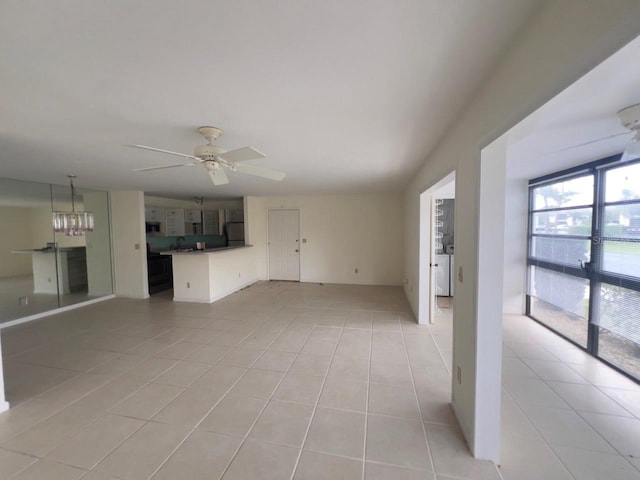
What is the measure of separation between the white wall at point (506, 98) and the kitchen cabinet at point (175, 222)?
275 inches

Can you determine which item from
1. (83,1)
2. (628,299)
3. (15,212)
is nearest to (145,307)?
(15,212)

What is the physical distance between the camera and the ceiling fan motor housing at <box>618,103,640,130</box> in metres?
1.52

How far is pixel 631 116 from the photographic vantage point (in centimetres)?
156

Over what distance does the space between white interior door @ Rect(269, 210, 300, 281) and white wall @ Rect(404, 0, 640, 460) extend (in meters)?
4.56

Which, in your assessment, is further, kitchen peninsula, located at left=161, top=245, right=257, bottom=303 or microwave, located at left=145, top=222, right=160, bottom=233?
microwave, located at left=145, top=222, right=160, bottom=233

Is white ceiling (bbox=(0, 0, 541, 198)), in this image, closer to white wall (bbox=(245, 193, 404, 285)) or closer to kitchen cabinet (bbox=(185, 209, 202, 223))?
white wall (bbox=(245, 193, 404, 285))

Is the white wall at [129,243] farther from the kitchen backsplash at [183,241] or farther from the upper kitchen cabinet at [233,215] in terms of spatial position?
the upper kitchen cabinet at [233,215]

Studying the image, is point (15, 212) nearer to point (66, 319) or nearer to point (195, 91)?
point (66, 319)

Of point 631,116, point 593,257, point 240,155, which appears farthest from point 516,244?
point 240,155

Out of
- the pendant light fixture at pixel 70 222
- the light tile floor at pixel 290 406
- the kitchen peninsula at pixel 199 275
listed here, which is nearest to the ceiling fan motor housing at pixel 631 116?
the light tile floor at pixel 290 406

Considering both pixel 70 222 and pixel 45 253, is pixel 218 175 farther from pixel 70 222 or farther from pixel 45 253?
pixel 45 253

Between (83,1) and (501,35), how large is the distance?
1.61 metres

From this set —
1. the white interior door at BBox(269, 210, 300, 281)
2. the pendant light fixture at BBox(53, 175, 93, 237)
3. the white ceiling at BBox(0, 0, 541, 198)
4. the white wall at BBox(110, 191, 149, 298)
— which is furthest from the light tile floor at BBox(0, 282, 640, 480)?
the white interior door at BBox(269, 210, 300, 281)

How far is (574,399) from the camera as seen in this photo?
6.95ft
